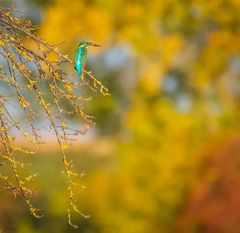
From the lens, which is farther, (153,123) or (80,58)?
(153,123)

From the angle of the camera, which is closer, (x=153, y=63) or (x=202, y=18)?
(x=202, y=18)

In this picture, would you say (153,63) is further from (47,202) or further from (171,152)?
(171,152)

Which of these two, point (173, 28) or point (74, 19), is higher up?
point (173, 28)

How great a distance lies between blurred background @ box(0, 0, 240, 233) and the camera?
53.9 ft

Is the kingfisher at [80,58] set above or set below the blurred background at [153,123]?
below

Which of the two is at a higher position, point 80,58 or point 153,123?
point 153,123

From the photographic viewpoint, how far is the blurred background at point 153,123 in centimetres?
1644

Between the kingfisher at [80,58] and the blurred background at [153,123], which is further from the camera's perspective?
the blurred background at [153,123]

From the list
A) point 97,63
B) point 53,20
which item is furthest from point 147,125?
point 97,63

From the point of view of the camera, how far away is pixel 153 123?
58.3 feet

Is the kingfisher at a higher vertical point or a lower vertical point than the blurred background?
lower

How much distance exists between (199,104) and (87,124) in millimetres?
25592

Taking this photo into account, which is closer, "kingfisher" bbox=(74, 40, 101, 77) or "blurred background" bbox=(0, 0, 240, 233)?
"kingfisher" bbox=(74, 40, 101, 77)

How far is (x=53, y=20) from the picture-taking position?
2378 centimetres
